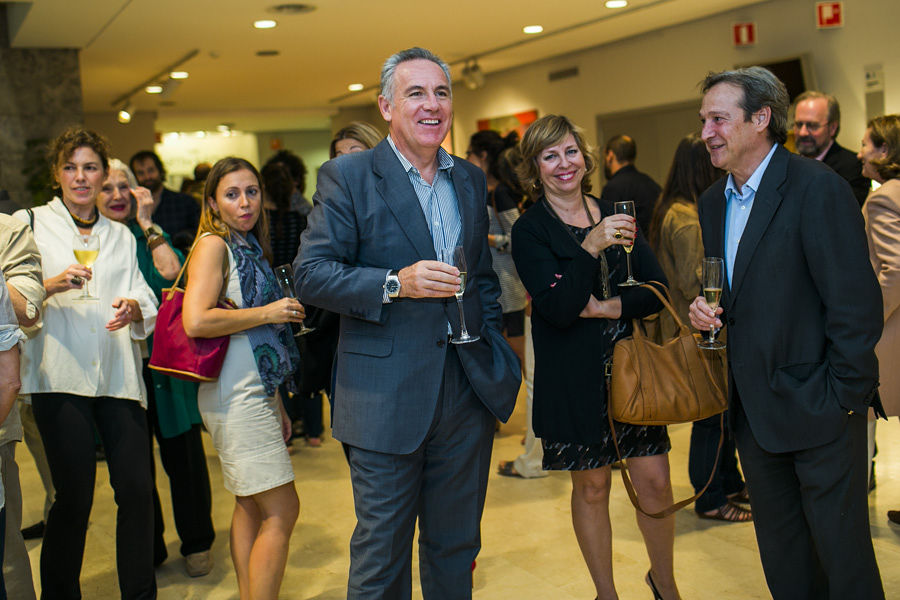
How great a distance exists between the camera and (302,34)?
854 centimetres

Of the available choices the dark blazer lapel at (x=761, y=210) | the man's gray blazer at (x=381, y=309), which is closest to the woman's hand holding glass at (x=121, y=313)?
the man's gray blazer at (x=381, y=309)

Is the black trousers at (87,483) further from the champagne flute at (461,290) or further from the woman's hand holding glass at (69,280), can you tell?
the champagne flute at (461,290)

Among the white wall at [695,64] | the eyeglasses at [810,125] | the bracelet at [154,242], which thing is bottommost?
the bracelet at [154,242]

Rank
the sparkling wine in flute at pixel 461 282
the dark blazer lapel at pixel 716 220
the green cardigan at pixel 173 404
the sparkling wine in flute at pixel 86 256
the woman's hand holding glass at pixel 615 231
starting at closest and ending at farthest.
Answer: the sparkling wine in flute at pixel 461 282 → the dark blazer lapel at pixel 716 220 → the woman's hand holding glass at pixel 615 231 → the sparkling wine in flute at pixel 86 256 → the green cardigan at pixel 173 404

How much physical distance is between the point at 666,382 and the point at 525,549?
1.39 m

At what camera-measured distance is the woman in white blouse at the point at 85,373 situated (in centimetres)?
291

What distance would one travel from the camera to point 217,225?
2959 mm

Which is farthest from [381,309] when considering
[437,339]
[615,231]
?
[615,231]

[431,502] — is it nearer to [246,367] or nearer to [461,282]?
[461,282]

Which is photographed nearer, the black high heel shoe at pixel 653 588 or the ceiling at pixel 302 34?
the black high heel shoe at pixel 653 588

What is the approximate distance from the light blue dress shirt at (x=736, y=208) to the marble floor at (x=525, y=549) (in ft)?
4.65

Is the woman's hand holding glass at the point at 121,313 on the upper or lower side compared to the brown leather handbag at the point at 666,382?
upper

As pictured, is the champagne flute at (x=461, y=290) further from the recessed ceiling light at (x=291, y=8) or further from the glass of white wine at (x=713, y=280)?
the recessed ceiling light at (x=291, y=8)

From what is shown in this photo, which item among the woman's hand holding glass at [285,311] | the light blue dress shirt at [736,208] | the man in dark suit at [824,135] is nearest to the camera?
the light blue dress shirt at [736,208]
